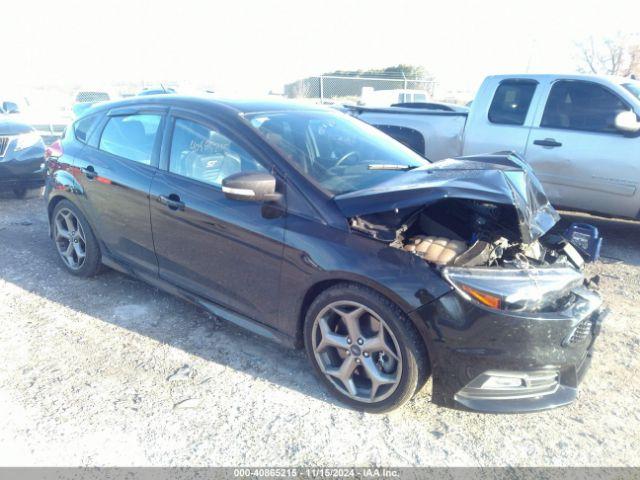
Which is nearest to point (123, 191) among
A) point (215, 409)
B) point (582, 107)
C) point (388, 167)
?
point (215, 409)

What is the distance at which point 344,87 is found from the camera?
21719mm

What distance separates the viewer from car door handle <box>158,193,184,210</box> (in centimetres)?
316

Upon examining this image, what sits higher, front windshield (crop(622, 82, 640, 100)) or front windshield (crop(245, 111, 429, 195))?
front windshield (crop(622, 82, 640, 100))

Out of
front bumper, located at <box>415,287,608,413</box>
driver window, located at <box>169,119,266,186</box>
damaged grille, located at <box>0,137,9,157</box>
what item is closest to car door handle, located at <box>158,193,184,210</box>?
driver window, located at <box>169,119,266,186</box>

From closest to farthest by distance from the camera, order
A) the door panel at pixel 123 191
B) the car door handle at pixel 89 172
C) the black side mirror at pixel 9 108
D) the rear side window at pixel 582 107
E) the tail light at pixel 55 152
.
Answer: the door panel at pixel 123 191 → the car door handle at pixel 89 172 → the tail light at pixel 55 152 → the rear side window at pixel 582 107 → the black side mirror at pixel 9 108

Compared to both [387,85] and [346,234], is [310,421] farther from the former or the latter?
[387,85]

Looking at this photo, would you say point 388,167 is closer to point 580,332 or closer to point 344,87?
point 580,332

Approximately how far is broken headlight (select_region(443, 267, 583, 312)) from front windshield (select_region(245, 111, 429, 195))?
2.98ft

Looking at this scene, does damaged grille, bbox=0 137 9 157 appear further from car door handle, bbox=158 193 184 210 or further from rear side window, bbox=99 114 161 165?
car door handle, bbox=158 193 184 210

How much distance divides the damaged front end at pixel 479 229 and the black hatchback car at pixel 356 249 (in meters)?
0.01

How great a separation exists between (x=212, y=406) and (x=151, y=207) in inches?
59.6

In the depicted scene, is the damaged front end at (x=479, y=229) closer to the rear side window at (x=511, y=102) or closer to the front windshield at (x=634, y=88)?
the rear side window at (x=511, y=102)

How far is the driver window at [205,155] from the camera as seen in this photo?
2982 millimetres

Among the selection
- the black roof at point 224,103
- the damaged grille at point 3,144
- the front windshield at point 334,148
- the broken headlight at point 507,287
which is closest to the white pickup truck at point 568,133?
the front windshield at point 334,148
